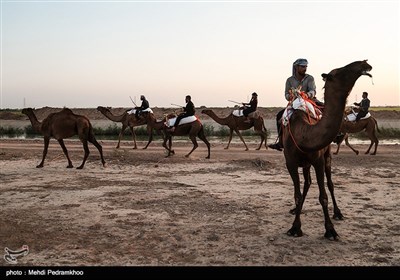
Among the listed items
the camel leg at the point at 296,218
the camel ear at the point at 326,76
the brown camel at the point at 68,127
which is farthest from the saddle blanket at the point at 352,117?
the camel ear at the point at 326,76

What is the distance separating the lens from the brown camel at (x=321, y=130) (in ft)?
18.0

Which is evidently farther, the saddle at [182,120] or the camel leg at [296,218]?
the saddle at [182,120]

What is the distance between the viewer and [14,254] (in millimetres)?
5617

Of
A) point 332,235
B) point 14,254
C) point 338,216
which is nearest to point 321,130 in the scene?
point 332,235

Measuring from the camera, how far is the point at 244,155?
17.6 m

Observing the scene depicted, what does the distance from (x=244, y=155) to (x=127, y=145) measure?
734cm

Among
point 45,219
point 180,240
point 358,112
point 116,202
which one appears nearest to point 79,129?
point 116,202

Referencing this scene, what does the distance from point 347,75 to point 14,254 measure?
502 centimetres

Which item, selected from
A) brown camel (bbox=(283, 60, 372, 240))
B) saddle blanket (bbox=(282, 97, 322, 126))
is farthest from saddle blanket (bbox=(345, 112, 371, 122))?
saddle blanket (bbox=(282, 97, 322, 126))

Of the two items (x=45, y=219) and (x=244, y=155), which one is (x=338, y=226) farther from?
(x=244, y=155)

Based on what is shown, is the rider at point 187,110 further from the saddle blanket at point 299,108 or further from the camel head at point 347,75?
the camel head at point 347,75

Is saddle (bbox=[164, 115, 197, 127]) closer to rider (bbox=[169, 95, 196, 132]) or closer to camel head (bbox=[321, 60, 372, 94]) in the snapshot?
rider (bbox=[169, 95, 196, 132])

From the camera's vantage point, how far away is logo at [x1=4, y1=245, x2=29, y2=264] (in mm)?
5405

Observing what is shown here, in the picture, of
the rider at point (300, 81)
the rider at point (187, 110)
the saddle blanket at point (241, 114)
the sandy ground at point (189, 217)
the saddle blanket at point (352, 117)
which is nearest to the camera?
the sandy ground at point (189, 217)
